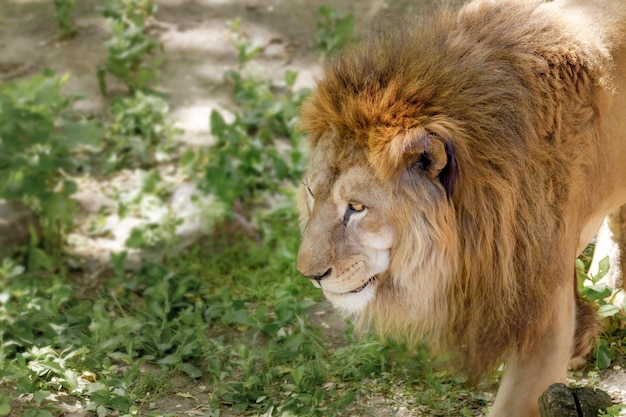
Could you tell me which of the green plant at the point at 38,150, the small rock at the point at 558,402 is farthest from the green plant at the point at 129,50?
the small rock at the point at 558,402

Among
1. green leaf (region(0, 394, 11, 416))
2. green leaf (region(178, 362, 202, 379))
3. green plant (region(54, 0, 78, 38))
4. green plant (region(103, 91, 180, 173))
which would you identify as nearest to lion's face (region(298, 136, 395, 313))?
green leaf (region(178, 362, 202, 379))

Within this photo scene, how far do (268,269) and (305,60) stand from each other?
2021 mm

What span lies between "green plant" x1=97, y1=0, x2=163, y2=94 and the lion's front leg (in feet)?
12.0

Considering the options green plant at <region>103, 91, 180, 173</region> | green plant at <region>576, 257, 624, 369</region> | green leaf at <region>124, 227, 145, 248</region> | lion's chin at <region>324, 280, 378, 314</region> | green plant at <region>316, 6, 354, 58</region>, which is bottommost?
green leaf at <region>124, 227, 145, 248</region>

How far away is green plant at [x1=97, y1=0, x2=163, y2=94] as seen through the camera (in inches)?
236

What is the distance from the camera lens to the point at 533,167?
2.86 metres

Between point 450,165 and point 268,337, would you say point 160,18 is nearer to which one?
point 268,337

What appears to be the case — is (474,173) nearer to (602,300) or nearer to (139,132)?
(602,300)

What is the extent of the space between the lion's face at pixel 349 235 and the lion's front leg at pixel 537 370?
533mm

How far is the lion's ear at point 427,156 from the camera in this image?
2.75 m

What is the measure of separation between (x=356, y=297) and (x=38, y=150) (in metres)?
2.68

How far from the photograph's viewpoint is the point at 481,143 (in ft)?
9.20

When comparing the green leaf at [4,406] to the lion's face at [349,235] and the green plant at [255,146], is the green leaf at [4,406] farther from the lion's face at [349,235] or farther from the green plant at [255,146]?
the green plant at [255,146]

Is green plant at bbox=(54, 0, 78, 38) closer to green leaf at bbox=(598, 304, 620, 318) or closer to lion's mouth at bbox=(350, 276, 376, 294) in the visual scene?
lion's mouth at bbox=(350, 276, 376, 294)
